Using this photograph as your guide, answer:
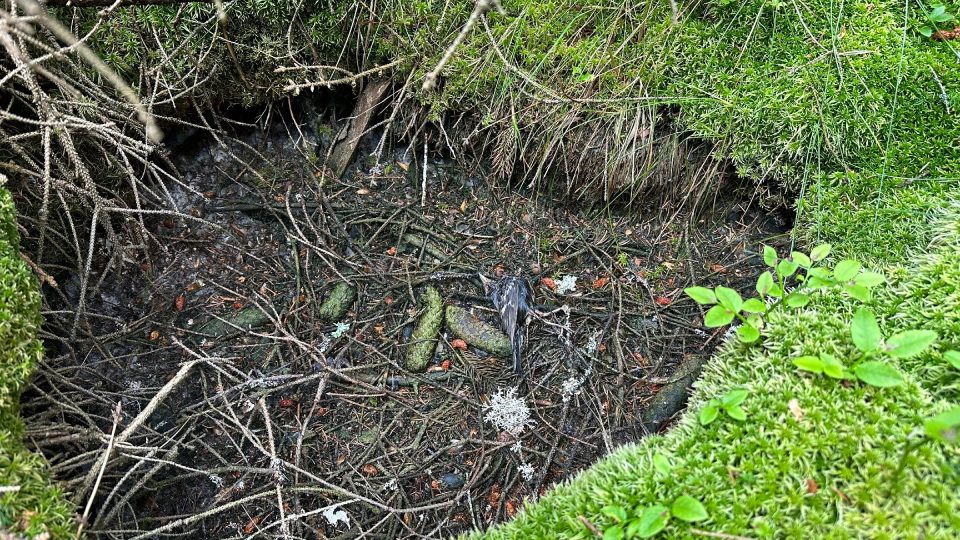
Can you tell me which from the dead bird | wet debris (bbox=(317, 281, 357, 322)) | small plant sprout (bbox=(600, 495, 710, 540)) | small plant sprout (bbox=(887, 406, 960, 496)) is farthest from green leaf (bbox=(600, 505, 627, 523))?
wet debris (bbox=(317, 281, 357, 322))

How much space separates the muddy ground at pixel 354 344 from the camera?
8.09ft

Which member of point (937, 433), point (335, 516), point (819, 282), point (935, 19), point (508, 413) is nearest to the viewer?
point (937, 433)

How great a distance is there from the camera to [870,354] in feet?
5.57

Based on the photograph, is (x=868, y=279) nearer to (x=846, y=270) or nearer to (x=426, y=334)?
(x=846, y=270)

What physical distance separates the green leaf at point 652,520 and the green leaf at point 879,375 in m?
0.70

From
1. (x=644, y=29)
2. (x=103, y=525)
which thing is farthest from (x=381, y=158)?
(x=103, y=525)

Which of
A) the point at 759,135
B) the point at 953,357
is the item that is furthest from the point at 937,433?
the point at 759,135

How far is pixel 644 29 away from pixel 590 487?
7.44 ft

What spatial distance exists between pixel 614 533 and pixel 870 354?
94 cm

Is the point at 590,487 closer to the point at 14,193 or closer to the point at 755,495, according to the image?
the point at 755,495

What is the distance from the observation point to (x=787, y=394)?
1.72 meters

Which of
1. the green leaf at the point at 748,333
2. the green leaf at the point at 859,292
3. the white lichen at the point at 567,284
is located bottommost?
the white lichen at the point at 567,284

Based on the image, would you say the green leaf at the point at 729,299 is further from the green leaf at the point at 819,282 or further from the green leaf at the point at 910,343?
the green leaf at the point at 910,343

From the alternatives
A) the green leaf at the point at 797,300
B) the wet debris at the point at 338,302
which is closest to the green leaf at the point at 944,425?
the green leaf at the point at 797,300
